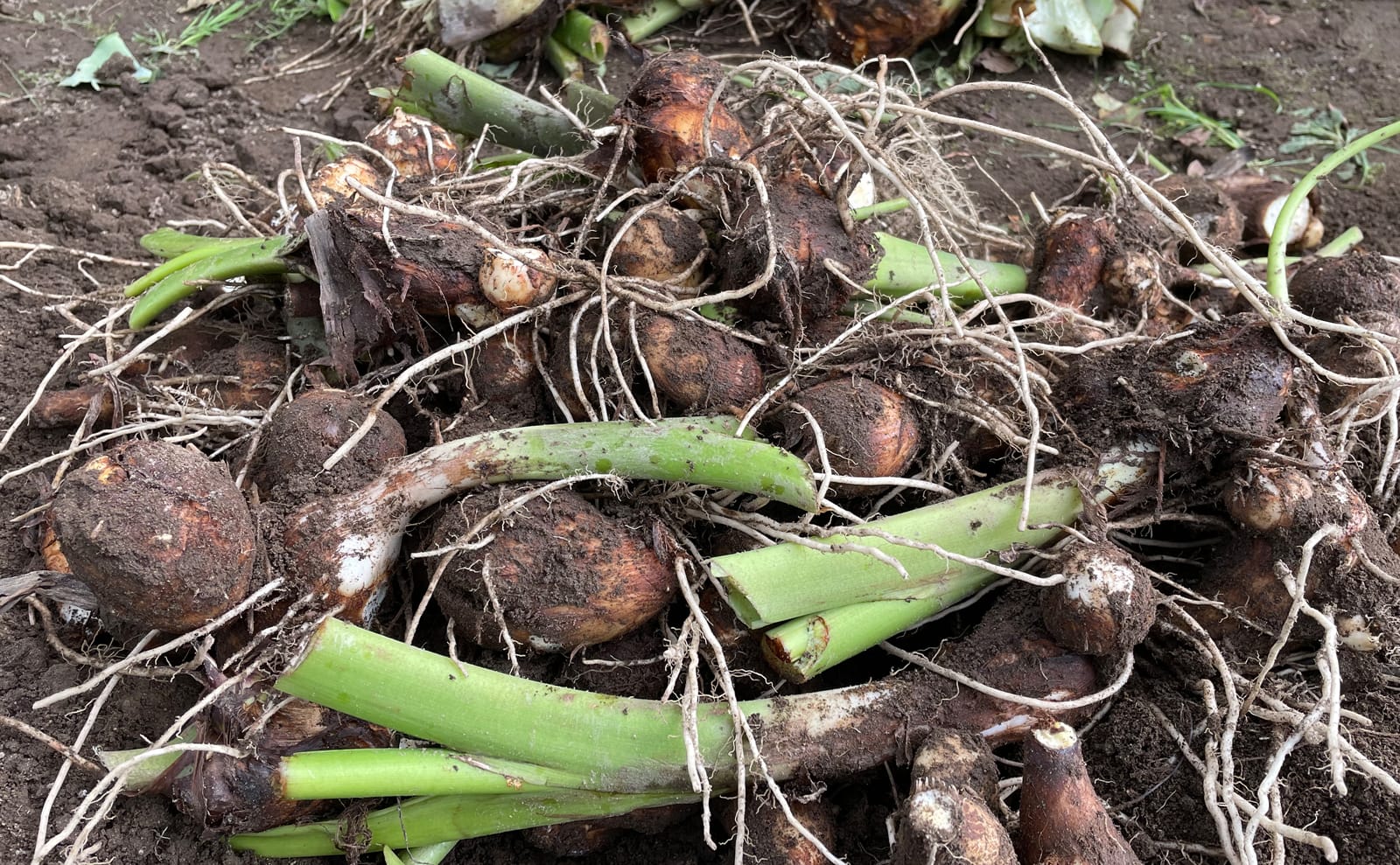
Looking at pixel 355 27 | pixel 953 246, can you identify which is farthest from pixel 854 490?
pixel 355 27

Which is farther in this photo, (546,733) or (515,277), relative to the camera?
(515,277)

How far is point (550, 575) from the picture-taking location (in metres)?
1.54

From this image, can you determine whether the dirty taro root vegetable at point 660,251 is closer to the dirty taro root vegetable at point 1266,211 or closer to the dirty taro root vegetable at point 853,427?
the dirty taro root vegetable at point 853,427

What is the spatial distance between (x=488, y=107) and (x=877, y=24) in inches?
62.5

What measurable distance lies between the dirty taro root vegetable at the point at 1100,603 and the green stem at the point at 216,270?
60.7 inches

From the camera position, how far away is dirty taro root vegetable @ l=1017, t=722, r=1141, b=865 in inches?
54.9

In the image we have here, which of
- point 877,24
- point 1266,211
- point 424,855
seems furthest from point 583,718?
point 877,24

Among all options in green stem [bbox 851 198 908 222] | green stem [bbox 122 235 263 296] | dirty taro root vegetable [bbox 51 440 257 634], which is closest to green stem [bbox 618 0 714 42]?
green stem [bbox 851 198 908 222]

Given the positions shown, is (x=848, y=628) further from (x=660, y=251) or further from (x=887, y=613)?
(x=660, y=251)

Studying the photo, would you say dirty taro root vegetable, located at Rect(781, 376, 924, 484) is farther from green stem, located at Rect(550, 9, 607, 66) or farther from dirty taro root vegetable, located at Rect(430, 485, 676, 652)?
green stem, located at Rect(550, 9, 607, 66)

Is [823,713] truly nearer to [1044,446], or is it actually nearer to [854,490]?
[854,490]

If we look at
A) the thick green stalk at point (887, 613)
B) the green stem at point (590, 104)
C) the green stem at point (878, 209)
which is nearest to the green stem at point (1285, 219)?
the thick green stalk at point (887, 613)

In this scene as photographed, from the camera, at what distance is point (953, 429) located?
179 centimetres

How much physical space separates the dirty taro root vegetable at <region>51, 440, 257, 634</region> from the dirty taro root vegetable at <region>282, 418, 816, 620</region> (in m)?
0.12
